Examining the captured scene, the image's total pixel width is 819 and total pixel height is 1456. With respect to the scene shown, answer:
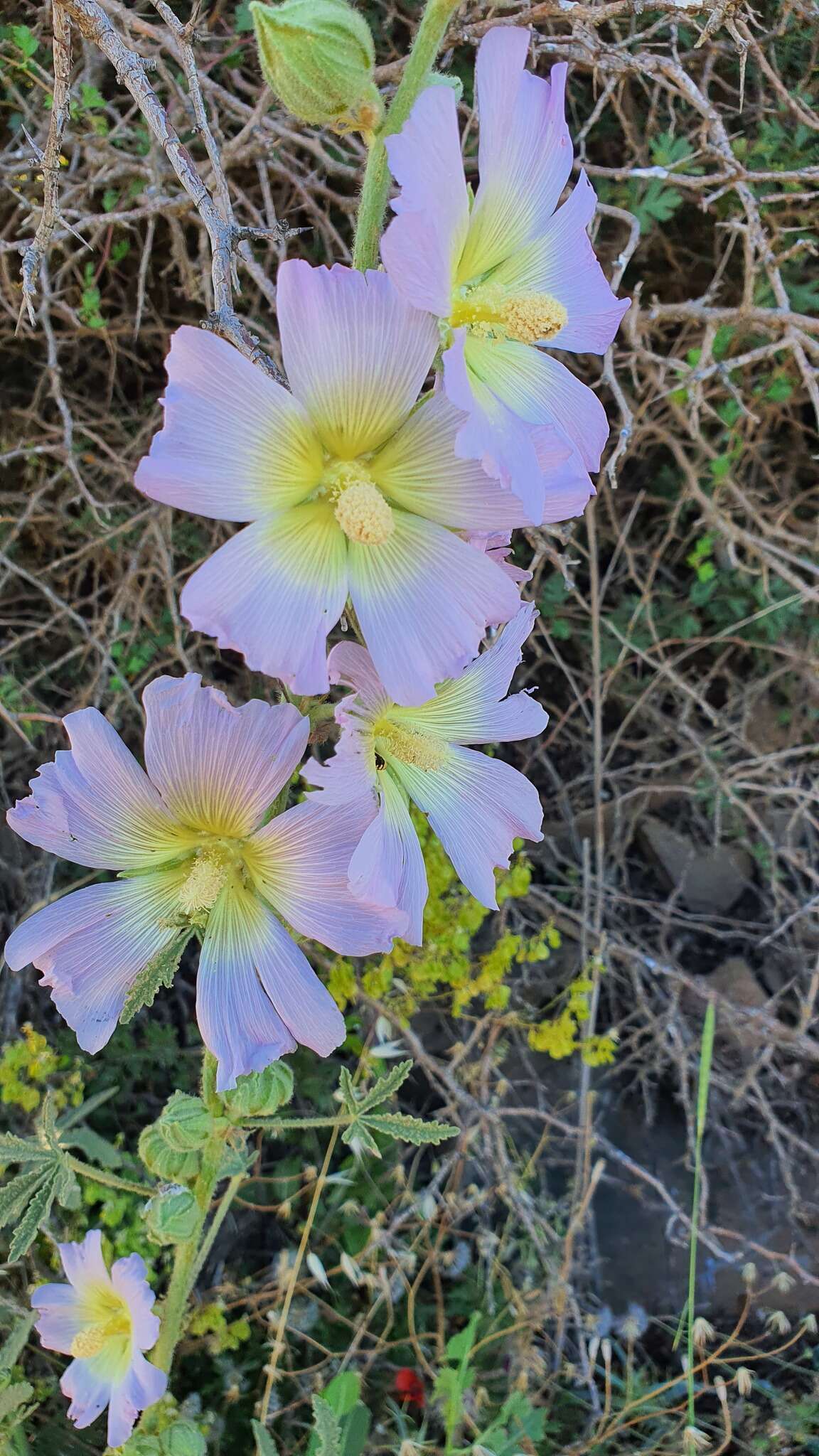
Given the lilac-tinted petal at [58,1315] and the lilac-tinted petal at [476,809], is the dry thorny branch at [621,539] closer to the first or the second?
the lilac-tinted petal at [476,809]

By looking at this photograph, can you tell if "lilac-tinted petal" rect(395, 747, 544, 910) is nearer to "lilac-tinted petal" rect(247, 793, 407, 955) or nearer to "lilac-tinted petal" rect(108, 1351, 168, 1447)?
"lilac-tinted petal" rect(247, 793, 407, 955)

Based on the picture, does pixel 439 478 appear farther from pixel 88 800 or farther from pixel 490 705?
pixel 88 800

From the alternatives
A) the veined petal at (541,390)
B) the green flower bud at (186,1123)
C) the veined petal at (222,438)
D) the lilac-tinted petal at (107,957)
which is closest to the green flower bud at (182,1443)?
the green flower bud at (186,1123)

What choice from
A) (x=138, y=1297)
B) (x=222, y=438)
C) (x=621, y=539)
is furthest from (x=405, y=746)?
(x=621, y=539)

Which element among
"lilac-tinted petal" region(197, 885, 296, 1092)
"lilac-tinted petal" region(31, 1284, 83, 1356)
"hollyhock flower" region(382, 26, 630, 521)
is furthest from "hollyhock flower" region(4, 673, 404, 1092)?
"lilac-tinted petal" region(31, 1284, 83, 1356)

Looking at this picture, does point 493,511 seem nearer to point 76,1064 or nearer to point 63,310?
point 63,310
